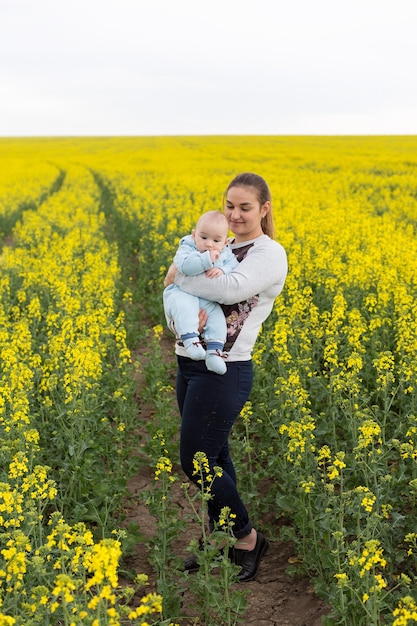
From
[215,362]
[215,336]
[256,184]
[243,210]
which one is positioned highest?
[256,184]

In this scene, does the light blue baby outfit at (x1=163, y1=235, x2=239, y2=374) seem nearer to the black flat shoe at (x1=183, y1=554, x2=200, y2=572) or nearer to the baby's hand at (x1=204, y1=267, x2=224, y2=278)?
the baby's hand at (x1=204, y1=267, x2=224, y2=278)

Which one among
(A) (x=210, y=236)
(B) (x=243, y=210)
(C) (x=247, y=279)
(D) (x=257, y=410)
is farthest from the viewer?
(D) (x=257, y=410)

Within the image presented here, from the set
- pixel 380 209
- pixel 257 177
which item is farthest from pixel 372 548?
pixel 380 209

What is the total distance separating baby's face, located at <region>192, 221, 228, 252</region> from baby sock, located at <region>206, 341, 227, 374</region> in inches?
20.7

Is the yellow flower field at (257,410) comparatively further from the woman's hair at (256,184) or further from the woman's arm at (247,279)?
the woman's hair at (256,184)

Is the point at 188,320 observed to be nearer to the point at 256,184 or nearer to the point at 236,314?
the point at 236,314

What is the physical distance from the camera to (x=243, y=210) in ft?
12.6

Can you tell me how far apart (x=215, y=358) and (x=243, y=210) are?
851 millimetres

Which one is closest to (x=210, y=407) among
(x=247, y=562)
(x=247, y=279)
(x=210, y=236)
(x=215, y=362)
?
(x=215, y=362)

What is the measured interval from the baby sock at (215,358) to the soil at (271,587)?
140 cm

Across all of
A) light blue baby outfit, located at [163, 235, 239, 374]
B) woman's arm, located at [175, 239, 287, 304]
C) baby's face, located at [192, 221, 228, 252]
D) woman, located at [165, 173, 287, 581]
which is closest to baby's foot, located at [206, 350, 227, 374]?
light blue baby outfit, located at [163, 235, 239, 374]

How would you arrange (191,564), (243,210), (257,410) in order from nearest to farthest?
1. (243,210)
2. (191,564)
3. (257,410)

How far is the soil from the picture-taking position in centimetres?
408

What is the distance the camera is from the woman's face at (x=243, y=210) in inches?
150
